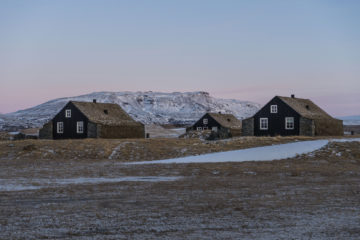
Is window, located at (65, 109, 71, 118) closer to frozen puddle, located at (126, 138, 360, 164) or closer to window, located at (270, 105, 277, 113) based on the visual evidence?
window, located at (270, 105, 277, 113)

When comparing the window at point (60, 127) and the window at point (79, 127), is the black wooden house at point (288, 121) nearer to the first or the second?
the window at point (79, 127)

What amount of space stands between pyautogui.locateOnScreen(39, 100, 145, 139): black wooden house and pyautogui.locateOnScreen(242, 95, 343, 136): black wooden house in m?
15.4

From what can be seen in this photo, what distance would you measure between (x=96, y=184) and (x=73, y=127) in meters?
40.6

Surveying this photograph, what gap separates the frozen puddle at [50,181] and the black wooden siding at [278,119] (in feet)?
128

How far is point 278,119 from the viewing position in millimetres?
55562

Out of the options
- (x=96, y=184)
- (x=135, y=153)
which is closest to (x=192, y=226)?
(x=96, y=184)

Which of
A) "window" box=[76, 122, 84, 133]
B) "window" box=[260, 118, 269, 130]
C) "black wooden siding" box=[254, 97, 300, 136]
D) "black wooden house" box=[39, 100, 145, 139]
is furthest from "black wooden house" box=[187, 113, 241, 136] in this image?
"window" box=[76, 122, 84, 133]

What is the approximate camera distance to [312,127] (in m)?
53.5

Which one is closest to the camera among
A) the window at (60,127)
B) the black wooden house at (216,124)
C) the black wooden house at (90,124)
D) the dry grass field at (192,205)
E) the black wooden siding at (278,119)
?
the dry grass field at (192,205)

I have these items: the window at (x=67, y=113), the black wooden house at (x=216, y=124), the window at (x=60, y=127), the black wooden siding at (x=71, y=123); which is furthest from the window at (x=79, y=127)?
the black wooden house at (x=216, y=124)

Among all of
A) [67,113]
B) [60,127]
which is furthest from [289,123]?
[60,127]

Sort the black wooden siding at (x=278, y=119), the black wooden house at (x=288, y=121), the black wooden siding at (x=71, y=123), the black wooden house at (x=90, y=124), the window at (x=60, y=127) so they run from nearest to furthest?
1. the black wooden house at (x=90, y=124)
2. the black wooden house at (x=288, y=121)
3. the black wooden siding at (x=71, y=123)
4. the black wooden siding at (x=278, y=119)
5. the window at (x=60, y=127)

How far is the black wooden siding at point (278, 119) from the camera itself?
54625 mm

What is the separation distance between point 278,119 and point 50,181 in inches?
1665
